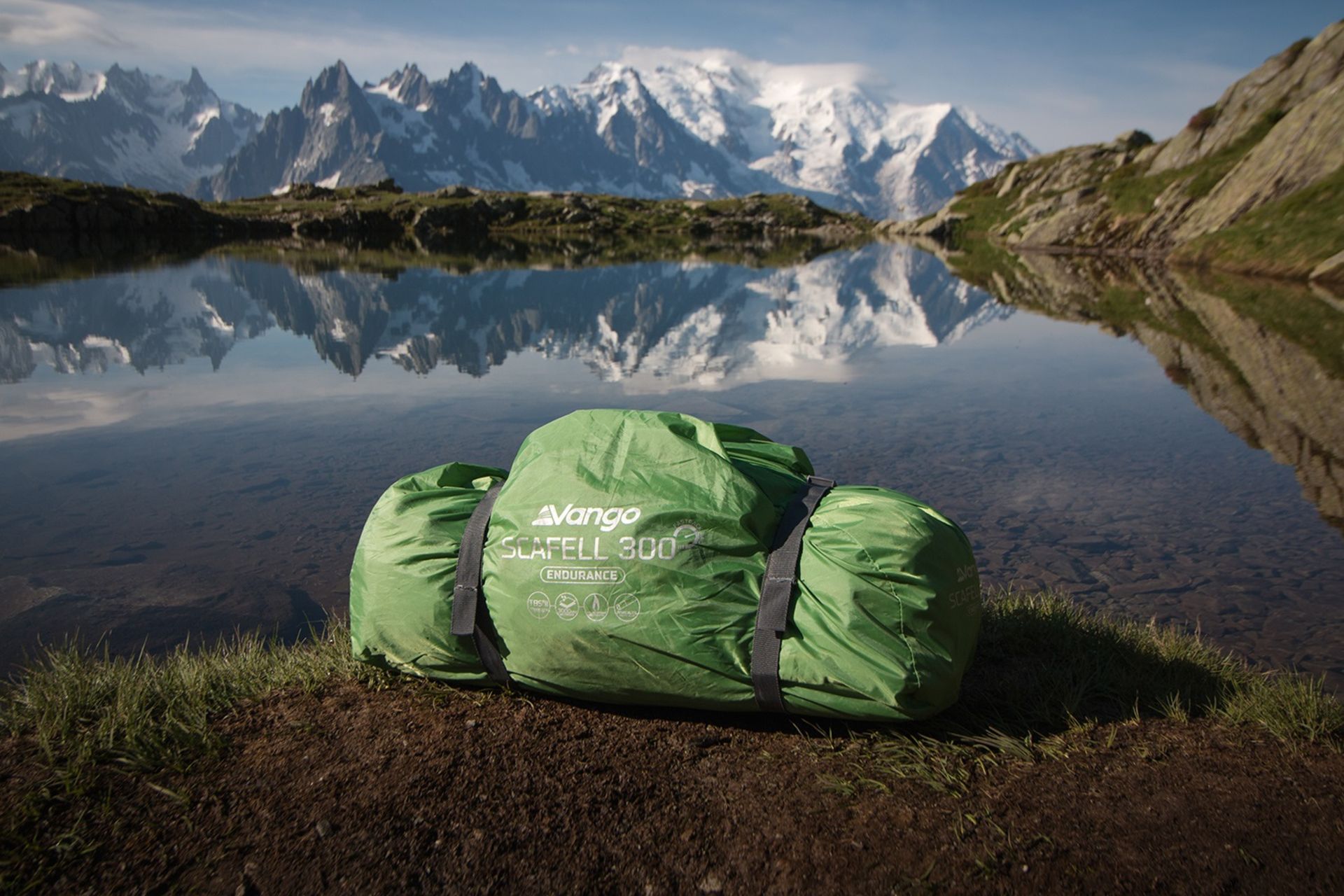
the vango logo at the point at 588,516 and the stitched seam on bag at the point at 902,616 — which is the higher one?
the vango logo at the point at 588,516

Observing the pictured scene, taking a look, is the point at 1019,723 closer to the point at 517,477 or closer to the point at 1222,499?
the point at 517,477

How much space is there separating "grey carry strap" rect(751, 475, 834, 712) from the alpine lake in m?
3.93

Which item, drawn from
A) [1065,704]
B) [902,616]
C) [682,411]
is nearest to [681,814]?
[902,616]

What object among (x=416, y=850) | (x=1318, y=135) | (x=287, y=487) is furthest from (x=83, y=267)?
(x=1318, y=135)

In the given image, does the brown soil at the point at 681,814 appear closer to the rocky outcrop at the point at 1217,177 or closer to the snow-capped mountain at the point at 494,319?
the snow-capped mountain at the point at 494,319

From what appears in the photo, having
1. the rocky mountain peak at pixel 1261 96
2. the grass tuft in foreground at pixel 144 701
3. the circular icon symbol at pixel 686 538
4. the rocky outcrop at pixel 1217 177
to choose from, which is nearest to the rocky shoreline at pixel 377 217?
the rocky outcrop at pixel 1217 177

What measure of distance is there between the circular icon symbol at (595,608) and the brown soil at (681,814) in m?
0.72

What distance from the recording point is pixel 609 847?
12.8 ft

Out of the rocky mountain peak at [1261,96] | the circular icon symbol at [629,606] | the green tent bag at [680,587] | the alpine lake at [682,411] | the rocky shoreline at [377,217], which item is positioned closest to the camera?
the green tent bag at [680,587]

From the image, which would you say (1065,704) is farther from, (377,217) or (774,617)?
(377,217)

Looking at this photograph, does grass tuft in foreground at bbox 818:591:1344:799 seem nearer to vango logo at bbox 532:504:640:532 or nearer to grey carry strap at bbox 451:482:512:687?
vango logo at bbox 532:504:640:532

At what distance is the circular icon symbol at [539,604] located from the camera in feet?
15.6

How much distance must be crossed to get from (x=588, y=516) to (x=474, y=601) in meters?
0.91

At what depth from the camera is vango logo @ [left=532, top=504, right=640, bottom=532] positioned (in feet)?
15.4
